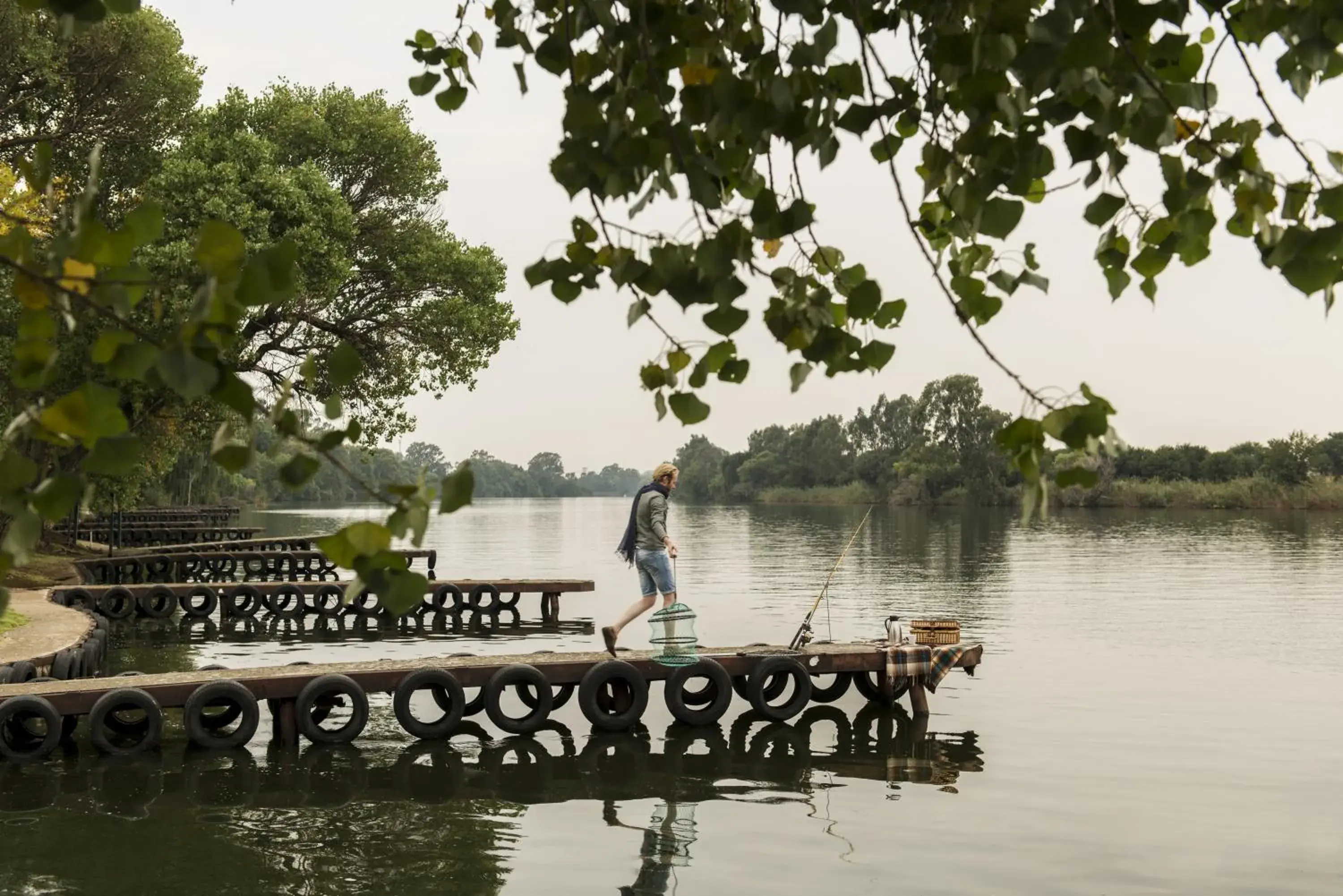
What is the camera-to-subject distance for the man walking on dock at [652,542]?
12773mm

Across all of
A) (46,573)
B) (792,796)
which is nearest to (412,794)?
(792,796)

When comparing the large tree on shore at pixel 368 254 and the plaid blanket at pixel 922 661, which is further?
the large tree on shore at pixel 368 254

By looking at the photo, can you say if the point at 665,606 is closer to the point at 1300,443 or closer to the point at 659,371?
the point at 659,371

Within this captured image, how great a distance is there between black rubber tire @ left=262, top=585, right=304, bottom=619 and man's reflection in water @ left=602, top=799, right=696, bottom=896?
1653 centimetres

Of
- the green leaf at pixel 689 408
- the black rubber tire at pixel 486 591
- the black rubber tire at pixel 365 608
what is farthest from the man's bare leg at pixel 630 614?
the black rubber tire at pixel 365 608

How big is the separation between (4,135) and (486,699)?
70.9ft

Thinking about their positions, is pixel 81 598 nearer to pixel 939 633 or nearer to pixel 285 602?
pixel 285 602

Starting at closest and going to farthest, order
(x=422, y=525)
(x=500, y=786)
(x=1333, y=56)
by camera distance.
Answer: (x=422, y=525), (x=1333, y=56), (x=500, y=786)

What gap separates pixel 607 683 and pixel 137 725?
4.58 m

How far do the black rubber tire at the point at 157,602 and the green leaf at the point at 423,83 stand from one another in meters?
21.9

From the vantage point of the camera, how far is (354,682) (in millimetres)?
12023

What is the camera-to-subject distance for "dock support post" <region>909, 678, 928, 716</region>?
13.7 metres

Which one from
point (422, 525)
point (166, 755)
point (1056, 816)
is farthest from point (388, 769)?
point (422, 525)

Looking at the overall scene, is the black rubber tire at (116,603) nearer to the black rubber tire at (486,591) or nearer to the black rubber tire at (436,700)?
the black rubber tire at (486,591)
